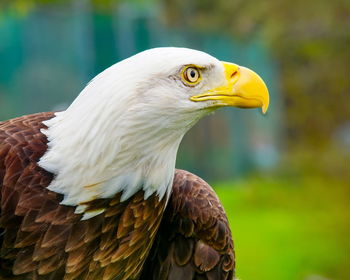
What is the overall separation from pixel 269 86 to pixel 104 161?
10.6 m

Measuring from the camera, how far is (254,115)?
1231cm

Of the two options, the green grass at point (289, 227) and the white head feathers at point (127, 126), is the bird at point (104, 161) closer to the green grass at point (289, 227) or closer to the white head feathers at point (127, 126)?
the white head feathers at point (127, 126)

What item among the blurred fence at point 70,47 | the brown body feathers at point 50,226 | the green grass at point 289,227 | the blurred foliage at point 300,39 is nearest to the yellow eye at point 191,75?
the brown body feathers at point 50,226

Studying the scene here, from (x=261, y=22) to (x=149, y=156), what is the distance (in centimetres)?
924

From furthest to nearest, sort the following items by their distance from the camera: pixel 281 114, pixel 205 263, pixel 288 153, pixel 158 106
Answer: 1. pixel 288 153
2. pixel 281 114
3. pixel 205 263
4. pixel 158 106

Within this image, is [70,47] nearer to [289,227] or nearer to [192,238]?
[289,227]

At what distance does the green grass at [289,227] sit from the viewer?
8.77 meters

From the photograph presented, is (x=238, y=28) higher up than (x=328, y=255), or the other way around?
(x=238, y=28)

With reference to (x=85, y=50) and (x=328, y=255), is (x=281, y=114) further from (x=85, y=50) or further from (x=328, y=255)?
(x=85, y=50)

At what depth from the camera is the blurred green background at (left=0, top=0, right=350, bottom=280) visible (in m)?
8.58

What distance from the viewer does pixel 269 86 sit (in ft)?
42.2

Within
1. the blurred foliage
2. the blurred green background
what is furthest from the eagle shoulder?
the blurred foliage

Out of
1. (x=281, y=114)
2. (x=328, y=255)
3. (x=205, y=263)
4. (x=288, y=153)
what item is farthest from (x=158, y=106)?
(x=288, y=153)

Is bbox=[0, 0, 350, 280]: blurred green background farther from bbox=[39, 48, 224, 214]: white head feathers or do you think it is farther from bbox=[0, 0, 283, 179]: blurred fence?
bbox=[39, 48, 224, 214]: white head feathers
